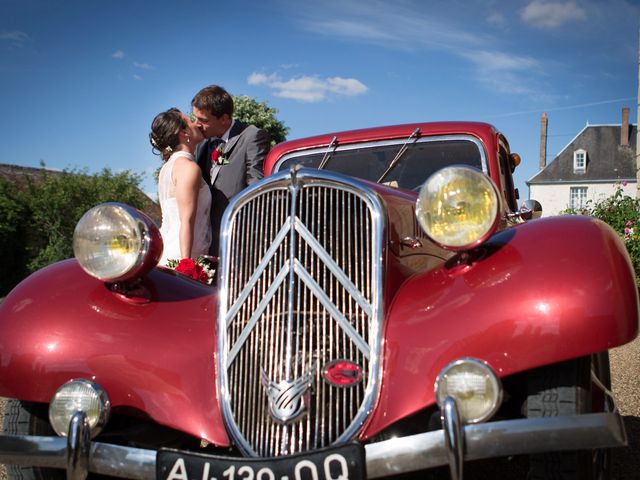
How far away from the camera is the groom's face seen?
434 cm

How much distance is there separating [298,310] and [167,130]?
2.22 metres

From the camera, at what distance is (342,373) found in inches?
76.5

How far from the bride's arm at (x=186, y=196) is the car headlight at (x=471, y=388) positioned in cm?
212

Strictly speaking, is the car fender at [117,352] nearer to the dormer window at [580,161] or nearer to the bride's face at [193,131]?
the bride's face at [193,131]

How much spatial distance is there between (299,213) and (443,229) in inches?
19.5

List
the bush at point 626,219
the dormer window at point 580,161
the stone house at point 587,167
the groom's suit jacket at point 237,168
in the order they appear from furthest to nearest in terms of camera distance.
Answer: the dormer window at point 580,161
the stone house at point 587,167
the bush at point 626,219
the groom's suit jacket at point 237,168

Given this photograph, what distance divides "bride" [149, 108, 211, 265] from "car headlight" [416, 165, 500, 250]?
1.90m

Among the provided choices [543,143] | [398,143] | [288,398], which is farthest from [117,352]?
[543,143]

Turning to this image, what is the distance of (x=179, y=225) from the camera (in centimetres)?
367

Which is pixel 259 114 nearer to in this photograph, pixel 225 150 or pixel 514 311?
pixel 225 150

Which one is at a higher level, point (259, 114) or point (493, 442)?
point (259, 114)

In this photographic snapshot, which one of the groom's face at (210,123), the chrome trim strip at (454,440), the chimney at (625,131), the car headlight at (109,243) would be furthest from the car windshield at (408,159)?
the chimney at (625,131)

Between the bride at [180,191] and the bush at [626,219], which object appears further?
the bush at [626,219]

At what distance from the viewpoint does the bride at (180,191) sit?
11.9 feet
